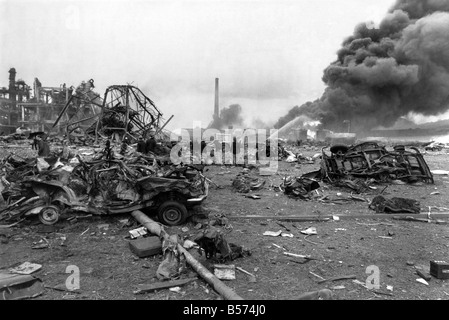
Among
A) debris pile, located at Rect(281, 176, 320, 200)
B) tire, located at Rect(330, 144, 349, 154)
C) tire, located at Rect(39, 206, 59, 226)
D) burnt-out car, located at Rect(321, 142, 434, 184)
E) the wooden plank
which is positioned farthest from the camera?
tire, located at Rect(330, 144, 349, 154)

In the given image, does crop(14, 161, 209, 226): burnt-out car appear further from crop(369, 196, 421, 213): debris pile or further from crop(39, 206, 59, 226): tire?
crop(369, 196, 421, 213): debris pile

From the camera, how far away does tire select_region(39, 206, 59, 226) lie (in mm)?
5586

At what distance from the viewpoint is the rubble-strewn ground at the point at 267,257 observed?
355 cm

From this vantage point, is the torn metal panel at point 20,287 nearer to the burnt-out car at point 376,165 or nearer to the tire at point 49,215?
the tire at point 49,215

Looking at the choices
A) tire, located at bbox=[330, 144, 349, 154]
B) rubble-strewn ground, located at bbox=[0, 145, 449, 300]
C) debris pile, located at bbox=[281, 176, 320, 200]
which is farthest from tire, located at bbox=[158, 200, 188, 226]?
tire, located at bbox=[330, 144, 349, 154]

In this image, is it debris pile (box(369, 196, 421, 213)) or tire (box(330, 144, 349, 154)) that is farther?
tire (box(330, 144, 349, 154))

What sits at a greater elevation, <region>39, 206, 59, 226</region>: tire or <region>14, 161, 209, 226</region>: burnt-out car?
<region>14, 161, 209, 226</region>: burnt-out car

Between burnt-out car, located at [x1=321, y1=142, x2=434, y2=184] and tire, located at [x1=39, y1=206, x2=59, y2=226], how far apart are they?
8638mm

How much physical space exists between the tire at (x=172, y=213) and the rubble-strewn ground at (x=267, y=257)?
7.2 inches

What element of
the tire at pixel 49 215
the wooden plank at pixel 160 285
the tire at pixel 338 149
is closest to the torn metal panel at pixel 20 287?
the wooden plank at pixel 160 285

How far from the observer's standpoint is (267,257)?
455cm

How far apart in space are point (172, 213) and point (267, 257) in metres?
2.22
